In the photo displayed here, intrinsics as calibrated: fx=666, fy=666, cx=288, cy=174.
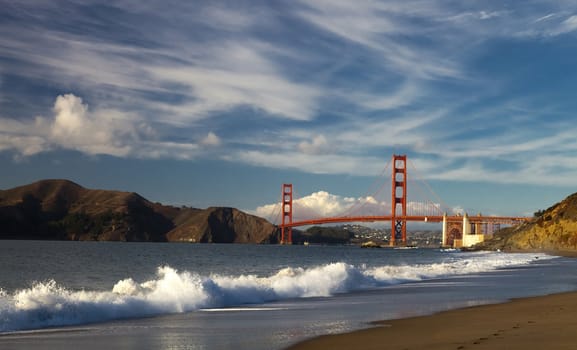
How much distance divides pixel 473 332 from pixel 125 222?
15280cm

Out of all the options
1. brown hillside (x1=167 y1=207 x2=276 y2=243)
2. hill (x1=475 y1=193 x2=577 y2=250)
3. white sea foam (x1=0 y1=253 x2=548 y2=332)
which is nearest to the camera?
white sea foam (x1=0 y1=253 x2=548 y2=332)

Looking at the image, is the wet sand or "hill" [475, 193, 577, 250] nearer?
the wet sand

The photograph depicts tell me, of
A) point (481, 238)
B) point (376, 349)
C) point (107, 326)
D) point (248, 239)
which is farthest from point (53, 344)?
point (248, 239)

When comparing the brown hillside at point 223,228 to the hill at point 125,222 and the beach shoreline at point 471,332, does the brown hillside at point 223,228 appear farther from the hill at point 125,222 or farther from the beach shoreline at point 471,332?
the beach shoreline at point 471,332

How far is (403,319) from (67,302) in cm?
580

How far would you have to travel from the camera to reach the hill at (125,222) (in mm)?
148000

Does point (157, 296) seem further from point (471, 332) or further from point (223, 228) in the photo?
point (223, 228)

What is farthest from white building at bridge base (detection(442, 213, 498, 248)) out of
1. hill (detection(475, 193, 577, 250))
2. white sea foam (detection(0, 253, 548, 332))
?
white sea foam (detection(0, 253, 548, 332))

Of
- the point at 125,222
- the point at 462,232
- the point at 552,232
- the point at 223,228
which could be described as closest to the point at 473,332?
the point at 552,232

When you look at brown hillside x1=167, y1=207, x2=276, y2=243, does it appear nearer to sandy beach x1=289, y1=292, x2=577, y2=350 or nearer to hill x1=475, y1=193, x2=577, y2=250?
hill x1=475, y1=193, x2=577, y2=250

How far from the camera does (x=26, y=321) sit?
419 inches

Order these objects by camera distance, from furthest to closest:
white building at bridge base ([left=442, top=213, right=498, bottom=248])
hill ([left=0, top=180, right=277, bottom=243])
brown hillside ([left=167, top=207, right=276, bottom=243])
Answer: hill ([left=0, top=180, right=277, bottom=243]) < brown hillside ([left=167, top=207, right=276, bottom=243]) < white building at bridge base ([left=442, top=213, right=498, bottom=248])

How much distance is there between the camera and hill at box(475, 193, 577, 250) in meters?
79.5

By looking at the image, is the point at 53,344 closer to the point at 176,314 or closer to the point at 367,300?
the point at 176,314
